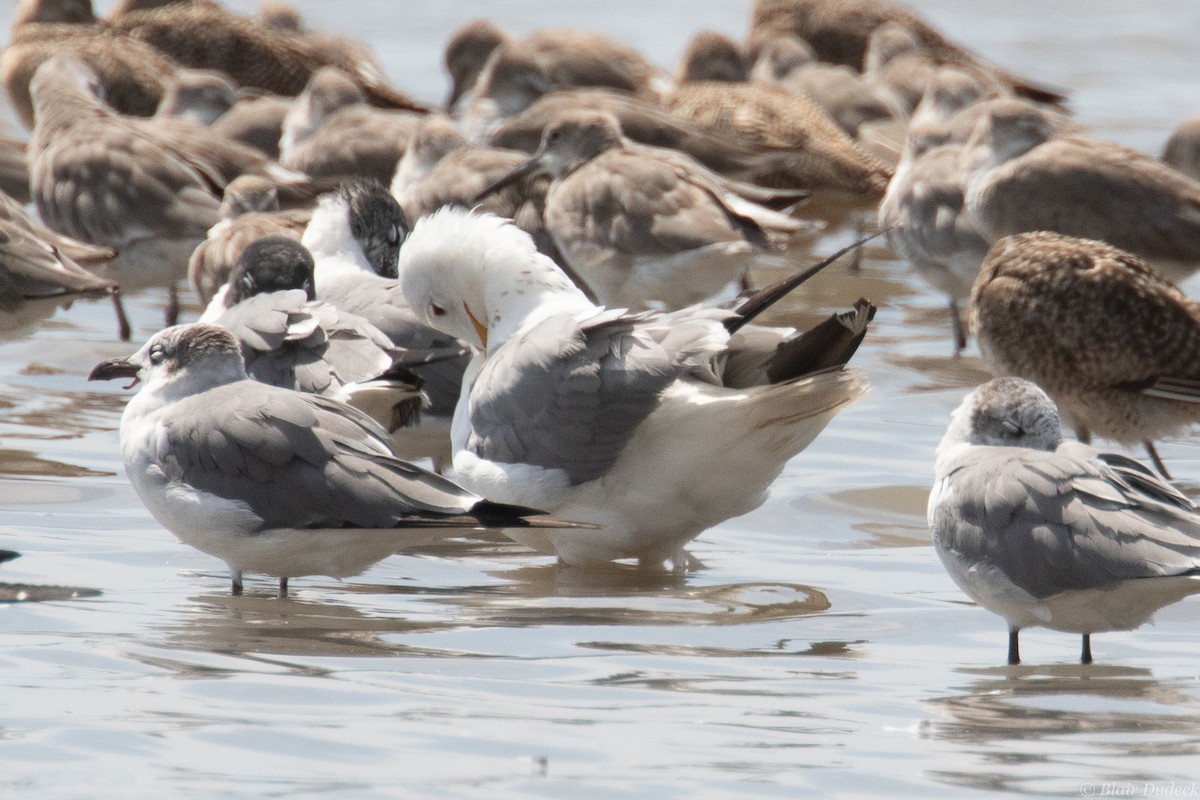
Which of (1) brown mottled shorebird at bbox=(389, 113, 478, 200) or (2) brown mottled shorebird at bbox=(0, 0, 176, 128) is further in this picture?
(2) brown mottled shorebird at bbox=(0, 0, 176, 128)

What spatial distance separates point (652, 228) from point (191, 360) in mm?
4354

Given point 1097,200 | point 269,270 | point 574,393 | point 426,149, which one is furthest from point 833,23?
point 574,393

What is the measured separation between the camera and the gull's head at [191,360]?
227 inches

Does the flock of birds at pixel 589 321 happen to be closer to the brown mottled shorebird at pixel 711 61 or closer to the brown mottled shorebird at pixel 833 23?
the brown mottled shorebird at pixel 711 61

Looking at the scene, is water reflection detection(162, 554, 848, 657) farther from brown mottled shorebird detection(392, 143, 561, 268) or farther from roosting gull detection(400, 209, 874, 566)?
brown mottled shorebird detection(392, 143, 561, 268)

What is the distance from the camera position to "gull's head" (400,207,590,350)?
21.1 ft

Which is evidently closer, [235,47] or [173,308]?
[173,308]

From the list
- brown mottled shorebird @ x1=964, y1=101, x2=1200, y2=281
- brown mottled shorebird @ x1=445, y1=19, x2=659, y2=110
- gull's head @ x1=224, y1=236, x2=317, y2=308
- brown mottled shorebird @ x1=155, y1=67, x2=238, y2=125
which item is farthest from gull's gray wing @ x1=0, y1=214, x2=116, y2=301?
brown mottled shorebird @ x1=445, y1=19, x2=659, y2=110

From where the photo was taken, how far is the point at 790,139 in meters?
13.7

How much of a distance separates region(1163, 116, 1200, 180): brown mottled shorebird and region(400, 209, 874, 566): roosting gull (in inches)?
305

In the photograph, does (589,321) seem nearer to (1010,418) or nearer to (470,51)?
(1010,418)

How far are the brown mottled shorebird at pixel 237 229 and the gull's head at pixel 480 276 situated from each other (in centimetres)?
196

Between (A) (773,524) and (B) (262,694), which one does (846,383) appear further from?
(B) (262,694)

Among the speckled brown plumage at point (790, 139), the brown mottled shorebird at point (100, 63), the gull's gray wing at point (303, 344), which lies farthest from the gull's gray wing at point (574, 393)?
the brown mottled shorebird at point (100, 63)
